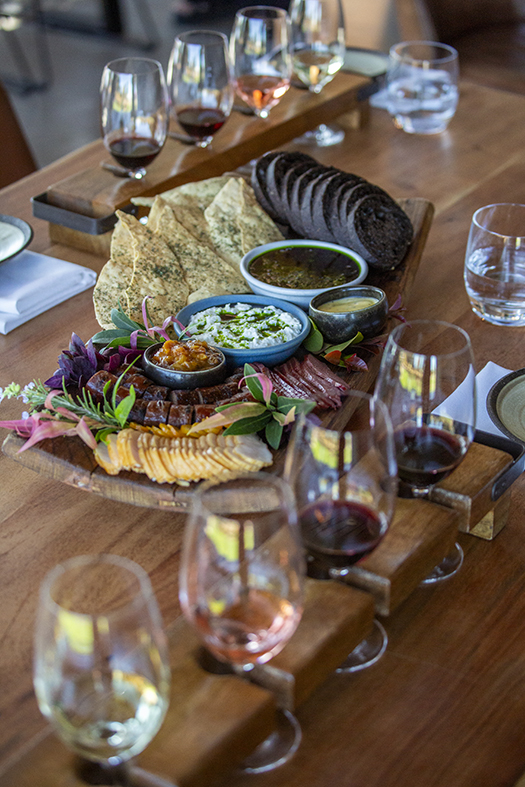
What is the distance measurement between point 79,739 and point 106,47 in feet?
25.4

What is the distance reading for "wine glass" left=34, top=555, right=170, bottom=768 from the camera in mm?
744

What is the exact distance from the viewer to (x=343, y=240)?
6.39 feet

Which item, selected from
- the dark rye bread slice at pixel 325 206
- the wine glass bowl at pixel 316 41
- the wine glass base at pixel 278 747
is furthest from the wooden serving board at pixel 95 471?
the wine glass bowl at pixel 316 41

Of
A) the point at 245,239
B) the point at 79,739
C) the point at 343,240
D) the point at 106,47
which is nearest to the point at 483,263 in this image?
the point at 343,240

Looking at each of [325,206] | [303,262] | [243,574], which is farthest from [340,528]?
[325,206]

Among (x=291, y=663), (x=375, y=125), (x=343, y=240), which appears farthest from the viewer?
(x=375, y=125)

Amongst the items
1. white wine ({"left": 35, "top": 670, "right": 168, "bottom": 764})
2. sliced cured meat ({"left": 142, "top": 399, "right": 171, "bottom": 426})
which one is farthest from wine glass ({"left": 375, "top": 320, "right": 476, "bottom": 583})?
white wine ({"left": 35, "top": 670, "right": 168, "bottom": 764})

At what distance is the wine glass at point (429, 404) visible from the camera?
3.68 feet

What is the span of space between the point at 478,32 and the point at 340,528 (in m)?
4.08

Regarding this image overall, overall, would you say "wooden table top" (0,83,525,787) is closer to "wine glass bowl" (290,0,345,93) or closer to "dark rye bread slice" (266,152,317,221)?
"dark rye bread slice" (266,152,317,221)

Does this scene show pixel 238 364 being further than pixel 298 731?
Yes

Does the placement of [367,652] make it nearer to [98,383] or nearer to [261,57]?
[98,383]

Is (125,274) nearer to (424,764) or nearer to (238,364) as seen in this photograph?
(238,364)

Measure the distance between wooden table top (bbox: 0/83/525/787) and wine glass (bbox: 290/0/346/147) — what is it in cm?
122
